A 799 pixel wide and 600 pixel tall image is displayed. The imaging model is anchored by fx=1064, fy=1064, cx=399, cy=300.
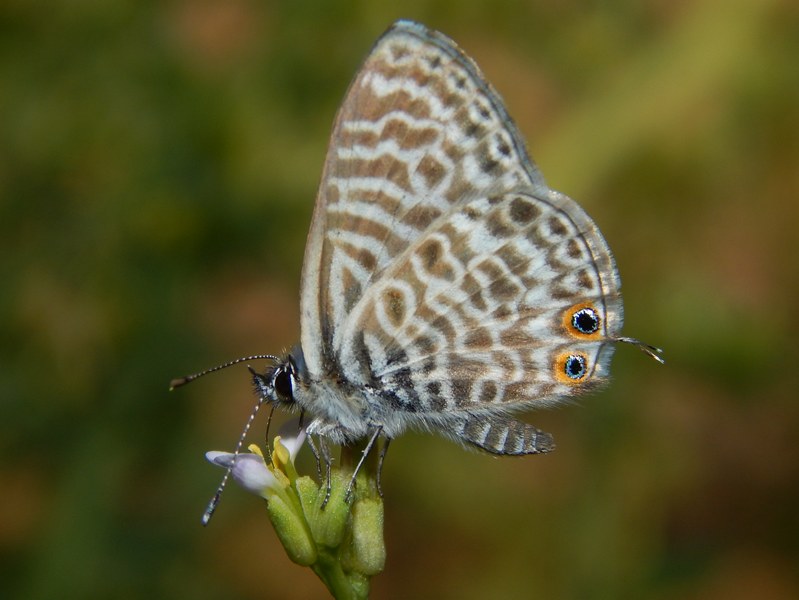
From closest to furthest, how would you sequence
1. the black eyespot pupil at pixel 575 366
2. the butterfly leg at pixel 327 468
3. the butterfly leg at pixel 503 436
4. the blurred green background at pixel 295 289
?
the butterfly leg at pixel 327 468 → the butterfly leg at pixel 503 436 → the black eyespot pupil at pixel 575 366 → the blurred green background at pixel 295 289

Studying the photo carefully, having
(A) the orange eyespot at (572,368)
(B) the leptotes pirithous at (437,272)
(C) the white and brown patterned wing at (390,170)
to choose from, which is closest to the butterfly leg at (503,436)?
(B) the leptotes pirithous at (437,272)

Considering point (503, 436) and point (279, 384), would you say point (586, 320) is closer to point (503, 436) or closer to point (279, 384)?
point (503, 436)

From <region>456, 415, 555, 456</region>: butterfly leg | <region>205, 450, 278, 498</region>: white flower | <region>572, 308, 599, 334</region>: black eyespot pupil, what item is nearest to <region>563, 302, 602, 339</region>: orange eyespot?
<region>572, 308, 599, 334</region>: black eyespot pupil

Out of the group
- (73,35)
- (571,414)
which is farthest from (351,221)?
(73,35)

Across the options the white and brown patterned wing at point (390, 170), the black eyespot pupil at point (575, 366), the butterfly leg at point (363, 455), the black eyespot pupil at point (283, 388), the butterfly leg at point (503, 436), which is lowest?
the butterfly leg at point (503, 436)

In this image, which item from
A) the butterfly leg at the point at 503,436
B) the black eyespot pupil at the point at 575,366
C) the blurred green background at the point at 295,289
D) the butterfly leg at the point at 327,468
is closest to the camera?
the butterfly leg at the point at 327,468

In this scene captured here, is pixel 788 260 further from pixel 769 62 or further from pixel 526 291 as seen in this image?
pixel 526 291

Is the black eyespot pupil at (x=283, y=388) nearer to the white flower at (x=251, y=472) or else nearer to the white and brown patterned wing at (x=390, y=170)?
the white and brown patterned wing at (x=390, y=170)

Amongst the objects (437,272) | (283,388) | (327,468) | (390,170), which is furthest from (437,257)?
(327,468)
